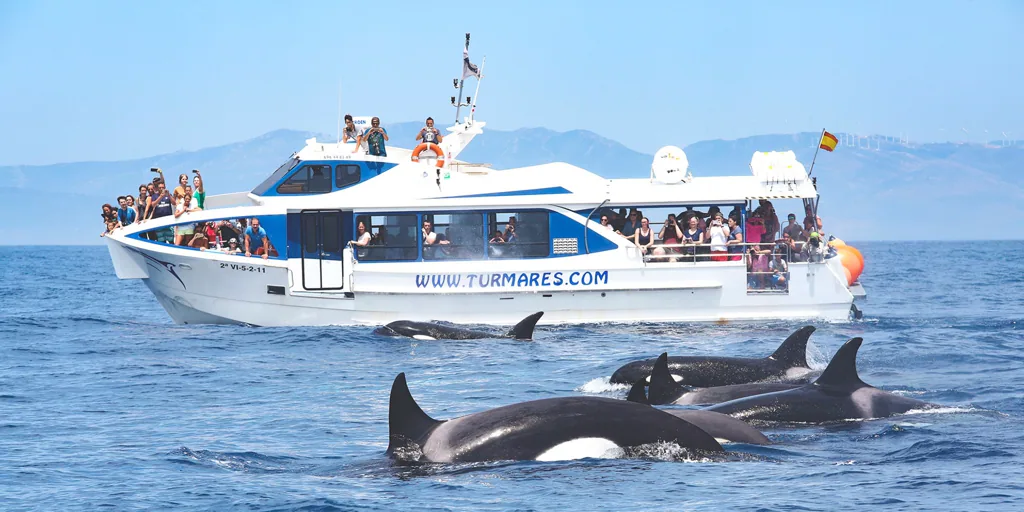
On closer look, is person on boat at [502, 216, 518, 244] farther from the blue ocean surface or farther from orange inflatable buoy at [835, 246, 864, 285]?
orange inflatable buoy at [835, 246, 864, 285]

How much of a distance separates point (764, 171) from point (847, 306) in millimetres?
3405

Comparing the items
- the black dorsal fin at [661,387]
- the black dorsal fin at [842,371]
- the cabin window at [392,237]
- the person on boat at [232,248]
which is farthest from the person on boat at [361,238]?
the black dorsal fin at [842,371]

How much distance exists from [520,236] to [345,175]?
409 centimetres

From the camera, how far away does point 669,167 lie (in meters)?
25.0

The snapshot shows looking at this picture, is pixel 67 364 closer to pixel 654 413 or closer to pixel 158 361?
pixel 158 361

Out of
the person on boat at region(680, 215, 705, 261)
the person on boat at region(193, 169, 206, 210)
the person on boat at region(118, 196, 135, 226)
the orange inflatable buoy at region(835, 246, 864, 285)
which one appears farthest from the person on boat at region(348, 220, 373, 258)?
the orange inflatable buoy at region(835, 246, 864, 285)

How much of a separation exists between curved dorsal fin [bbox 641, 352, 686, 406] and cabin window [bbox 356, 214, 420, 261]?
11983 mm

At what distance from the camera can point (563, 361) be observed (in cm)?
1894

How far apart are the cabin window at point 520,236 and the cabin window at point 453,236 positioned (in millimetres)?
257

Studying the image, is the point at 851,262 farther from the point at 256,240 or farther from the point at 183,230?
the point at 183,230

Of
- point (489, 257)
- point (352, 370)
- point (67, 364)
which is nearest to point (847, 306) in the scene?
point (489, 257)

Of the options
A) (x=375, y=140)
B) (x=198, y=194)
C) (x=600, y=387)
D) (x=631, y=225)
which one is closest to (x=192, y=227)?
(x=198, y=194)

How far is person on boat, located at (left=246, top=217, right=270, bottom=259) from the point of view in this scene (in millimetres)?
24266

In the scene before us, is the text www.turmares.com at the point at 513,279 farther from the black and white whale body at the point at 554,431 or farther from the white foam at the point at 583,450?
the white foam at the point at 583,450
